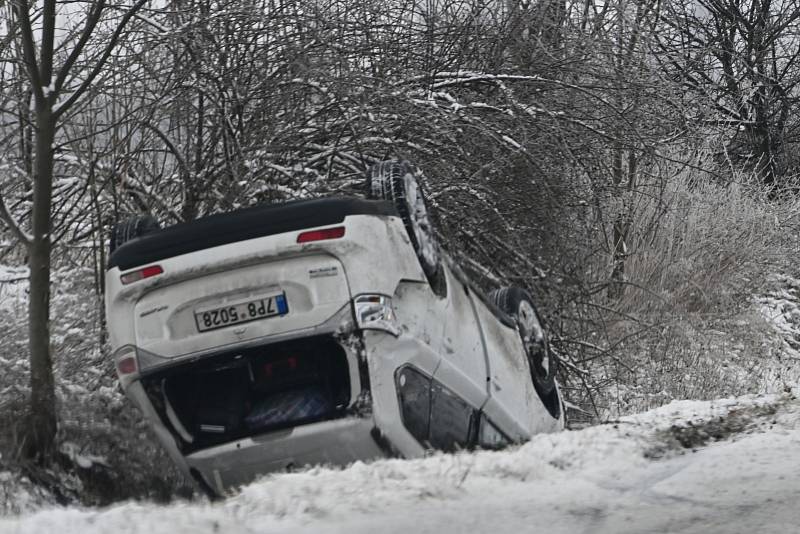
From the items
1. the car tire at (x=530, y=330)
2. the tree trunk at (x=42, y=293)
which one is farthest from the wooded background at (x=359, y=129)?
the car tire at (x=530, y=330)

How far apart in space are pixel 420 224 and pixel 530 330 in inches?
88.9

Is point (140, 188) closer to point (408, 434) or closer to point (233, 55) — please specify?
point (233, 55)

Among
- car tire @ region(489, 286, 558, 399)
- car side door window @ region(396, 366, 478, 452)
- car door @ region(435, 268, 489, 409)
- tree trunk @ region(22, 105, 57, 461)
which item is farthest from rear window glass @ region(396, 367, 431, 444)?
tree trunk @ region(22, 105, 57, 461)

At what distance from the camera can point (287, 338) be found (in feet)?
15.4

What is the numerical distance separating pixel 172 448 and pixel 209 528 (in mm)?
1472

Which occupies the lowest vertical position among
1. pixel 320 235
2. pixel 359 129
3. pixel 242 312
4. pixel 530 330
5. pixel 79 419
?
pixel 79 419

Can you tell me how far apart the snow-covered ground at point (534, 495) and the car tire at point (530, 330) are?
1.81m

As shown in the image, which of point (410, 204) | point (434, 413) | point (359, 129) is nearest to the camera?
point (434, 413)

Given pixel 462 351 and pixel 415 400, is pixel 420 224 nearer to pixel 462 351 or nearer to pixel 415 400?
pixel 462 351

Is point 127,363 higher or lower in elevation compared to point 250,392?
higher

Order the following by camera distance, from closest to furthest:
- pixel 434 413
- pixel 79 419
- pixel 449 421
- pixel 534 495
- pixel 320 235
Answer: pixel 534 495 → pixel 320 235 → pixel 434 413 → pixel 449 421 → pixel 79 419

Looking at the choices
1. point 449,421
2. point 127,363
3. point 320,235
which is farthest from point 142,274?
point 449,421

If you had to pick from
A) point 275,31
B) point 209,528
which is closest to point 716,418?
point 209,528

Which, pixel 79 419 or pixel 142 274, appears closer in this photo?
pixel 142 274
